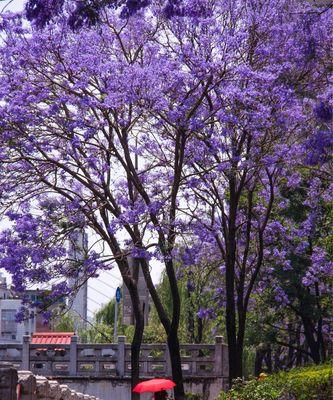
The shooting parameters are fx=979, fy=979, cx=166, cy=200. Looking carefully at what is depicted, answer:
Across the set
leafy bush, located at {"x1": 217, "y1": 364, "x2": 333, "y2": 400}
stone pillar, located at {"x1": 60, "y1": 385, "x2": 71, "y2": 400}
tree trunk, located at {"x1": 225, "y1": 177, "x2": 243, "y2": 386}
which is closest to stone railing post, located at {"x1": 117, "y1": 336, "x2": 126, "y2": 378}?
tree trunk, located at {"x1": 225, "y1": 177, "x2": 243, "y2": 386}

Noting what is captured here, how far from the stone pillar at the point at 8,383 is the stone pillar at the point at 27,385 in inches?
40.0

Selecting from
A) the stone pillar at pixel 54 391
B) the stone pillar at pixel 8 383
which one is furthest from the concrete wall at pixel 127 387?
the stone pillar at pixel 8 383

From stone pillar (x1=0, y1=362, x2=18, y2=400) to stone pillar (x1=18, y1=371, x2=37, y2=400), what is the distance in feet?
3.33

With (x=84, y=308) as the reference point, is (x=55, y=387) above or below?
below

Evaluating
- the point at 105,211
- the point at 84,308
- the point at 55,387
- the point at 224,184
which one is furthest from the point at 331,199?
the point at 84,308

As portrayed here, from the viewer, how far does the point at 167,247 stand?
21203 millimetres

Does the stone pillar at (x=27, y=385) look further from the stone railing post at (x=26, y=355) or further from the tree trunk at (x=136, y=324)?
the stone railing post at (x=26, y=355)

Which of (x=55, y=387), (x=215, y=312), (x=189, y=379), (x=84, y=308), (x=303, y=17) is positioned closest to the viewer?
(x=55, y=387)

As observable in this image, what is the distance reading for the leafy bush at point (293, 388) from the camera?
1198cm

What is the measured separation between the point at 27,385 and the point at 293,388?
3796 mm

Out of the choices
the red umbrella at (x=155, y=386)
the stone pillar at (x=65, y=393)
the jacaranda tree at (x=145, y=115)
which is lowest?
the stone pillar at (x=65, y=393)

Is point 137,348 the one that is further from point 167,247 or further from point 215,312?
point 215,312

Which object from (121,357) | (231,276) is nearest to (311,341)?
(121,357)

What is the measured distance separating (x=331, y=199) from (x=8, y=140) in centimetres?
970
